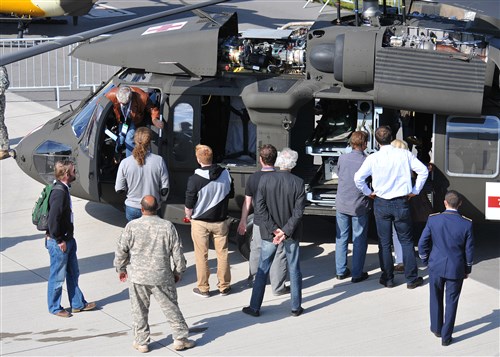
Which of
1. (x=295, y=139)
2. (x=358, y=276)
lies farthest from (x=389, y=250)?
(x=295, y=139)

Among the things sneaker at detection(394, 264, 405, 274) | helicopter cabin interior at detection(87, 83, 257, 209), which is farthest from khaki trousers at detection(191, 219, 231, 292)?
sneaker at detection(394, 264, 405, 274)

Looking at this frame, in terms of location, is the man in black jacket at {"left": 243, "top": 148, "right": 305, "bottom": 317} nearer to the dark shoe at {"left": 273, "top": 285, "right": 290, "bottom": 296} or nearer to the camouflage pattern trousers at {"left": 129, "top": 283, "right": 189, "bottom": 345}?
the dark shoe at {"left": 273, "top": 285, "right": 290, "bottom": 296}

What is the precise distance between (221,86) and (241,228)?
200 centimetres

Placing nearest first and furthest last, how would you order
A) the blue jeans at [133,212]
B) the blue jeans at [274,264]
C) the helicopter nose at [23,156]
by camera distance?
the blue jeans at [274,264], the blue jeans at [133,212], the helicopter nose at [23,156]

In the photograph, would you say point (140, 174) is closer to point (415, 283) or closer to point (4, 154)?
point (415, 283)

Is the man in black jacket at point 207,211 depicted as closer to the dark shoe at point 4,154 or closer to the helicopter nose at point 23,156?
the helicopter nose at point 23,156

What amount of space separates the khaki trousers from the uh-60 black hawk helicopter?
0.99 metres

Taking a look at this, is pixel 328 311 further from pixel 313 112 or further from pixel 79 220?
pixel 79 220

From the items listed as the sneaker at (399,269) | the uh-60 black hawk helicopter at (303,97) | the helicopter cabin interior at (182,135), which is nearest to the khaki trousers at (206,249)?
the uh-60 black hawk helicopter at (303,97)

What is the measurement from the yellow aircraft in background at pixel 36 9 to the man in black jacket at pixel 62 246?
45.8 ft

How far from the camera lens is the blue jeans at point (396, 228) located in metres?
9.59

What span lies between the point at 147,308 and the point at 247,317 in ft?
4.03

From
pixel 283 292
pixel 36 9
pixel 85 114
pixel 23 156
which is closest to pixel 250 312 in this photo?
pixel 283 292

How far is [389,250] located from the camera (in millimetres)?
9672
